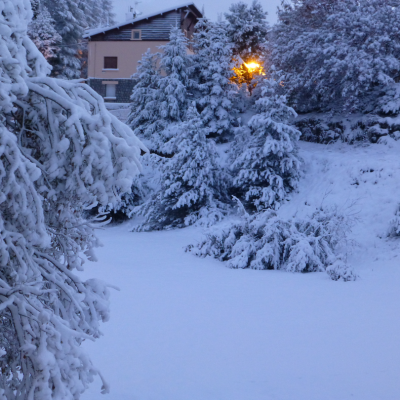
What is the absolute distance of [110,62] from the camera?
111 ft

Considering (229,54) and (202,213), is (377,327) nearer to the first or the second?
(202,213)

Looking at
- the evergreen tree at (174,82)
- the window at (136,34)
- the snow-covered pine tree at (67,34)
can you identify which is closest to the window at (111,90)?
the snow-covered pine tree at (67,34)

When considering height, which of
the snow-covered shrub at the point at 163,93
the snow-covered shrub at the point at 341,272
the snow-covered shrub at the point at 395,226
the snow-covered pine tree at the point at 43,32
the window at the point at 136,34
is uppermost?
the window at the point at 136,34

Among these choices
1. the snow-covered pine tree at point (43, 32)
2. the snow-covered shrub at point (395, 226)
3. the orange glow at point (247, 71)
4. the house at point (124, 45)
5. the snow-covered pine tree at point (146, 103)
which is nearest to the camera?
the snow-covered shrub at point (395, 226)

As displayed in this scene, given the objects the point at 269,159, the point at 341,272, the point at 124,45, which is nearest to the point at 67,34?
the point at 124,45

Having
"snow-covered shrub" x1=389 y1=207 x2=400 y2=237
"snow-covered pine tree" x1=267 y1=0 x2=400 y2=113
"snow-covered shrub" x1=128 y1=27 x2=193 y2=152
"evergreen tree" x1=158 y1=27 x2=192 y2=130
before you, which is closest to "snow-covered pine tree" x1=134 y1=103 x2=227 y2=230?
"snow-covered shrub" x1=128 y1=27 x2=193 y2=152

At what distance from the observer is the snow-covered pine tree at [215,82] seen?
2064cm

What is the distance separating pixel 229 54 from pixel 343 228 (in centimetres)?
1331

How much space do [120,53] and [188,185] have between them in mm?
20355

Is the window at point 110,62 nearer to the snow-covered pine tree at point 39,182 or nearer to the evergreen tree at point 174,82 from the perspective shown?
the evergreen tree at point 174,82

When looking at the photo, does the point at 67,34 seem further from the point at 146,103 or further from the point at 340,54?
the point at 340,54

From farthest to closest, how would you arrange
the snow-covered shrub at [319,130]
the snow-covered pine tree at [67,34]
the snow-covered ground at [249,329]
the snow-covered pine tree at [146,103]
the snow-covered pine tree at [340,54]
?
the snow-covered pine tree at [67,34] → the snow-covered pine tree at [146,103] → the snow-covered shrub at [319,130] → the snow-covered pine tree at [340,54] → the snow-covered ground at [249,329]

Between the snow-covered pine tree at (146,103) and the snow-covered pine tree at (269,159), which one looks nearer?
the snow-covered pine tree at (269,159)

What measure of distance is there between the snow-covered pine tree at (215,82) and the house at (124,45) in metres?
11.3
